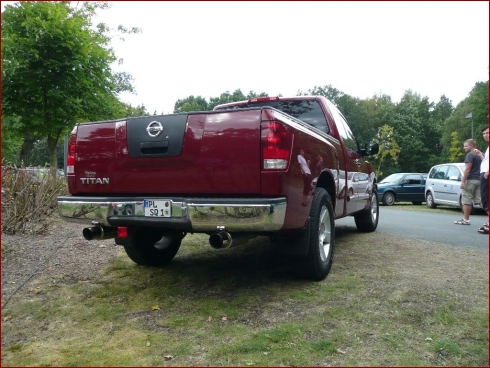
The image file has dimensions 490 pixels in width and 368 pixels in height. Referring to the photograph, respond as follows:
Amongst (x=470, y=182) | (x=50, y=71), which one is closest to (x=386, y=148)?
(x=470, y=182)

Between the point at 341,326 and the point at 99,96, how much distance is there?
8068 millimetres

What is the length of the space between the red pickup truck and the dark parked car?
15.3 meters

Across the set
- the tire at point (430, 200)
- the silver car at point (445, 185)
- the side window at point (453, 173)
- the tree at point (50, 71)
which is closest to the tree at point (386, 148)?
the tire at point (430, 200)

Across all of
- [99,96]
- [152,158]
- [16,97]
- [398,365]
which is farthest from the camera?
[99,96]

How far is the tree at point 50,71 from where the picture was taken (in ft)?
25.1

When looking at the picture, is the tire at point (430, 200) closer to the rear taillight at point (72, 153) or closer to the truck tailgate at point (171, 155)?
the truck tailgate at point (171, 155)

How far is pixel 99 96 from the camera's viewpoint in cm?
945

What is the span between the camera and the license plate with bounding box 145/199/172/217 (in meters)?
3.35

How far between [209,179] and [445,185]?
12.5 metres

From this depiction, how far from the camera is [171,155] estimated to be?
135 inches

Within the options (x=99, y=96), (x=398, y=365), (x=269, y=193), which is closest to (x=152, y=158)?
(x=269, y=193)

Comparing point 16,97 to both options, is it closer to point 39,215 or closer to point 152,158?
point 39,215

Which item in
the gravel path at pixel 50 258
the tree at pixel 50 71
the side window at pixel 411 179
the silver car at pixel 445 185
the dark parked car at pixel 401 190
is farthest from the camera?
the side window at pixel 411 179

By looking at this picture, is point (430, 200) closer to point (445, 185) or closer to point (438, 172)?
point (438, 172)
